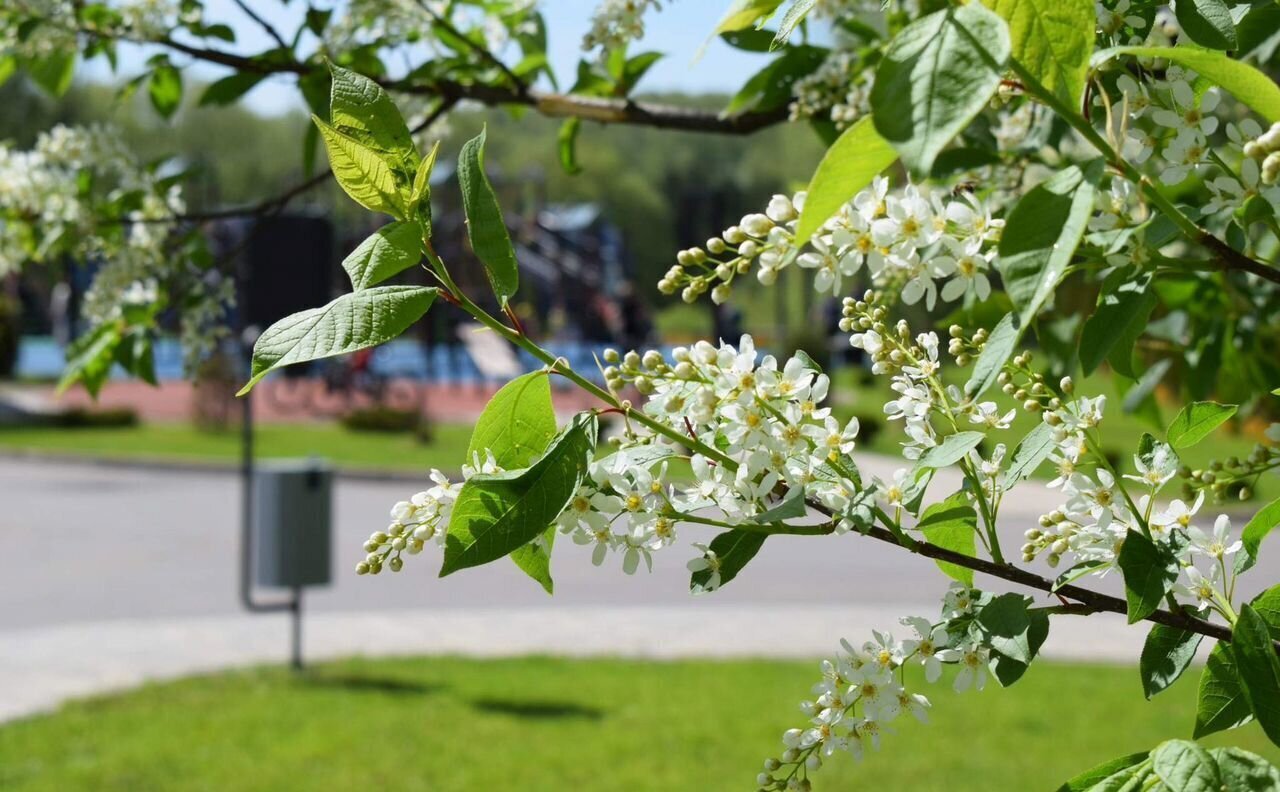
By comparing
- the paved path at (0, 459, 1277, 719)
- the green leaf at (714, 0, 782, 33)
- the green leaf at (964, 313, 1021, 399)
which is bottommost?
the paved path at (0, 459, 1277, 719)

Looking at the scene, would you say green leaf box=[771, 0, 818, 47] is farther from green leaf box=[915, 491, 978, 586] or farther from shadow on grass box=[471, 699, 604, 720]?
shadow on grass box=[471, 699, 604, 720]

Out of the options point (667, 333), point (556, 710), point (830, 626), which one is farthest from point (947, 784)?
point (667, 333)

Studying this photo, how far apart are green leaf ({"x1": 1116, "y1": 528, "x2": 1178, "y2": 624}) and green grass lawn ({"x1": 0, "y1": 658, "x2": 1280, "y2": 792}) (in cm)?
418

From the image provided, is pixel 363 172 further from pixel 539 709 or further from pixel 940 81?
pixel 539 709

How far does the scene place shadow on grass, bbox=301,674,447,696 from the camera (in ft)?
20.9

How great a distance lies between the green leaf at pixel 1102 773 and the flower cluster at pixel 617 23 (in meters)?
1.29

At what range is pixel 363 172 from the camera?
0.78 metres

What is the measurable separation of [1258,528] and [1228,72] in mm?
397

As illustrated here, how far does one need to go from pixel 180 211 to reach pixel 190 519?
1066cm

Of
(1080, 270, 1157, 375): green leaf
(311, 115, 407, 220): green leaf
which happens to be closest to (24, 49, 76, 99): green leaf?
(311, 115, 407, 220): green leaf

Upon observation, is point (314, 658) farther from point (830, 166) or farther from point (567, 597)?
point (830, 166)

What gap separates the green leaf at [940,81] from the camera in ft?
1.80

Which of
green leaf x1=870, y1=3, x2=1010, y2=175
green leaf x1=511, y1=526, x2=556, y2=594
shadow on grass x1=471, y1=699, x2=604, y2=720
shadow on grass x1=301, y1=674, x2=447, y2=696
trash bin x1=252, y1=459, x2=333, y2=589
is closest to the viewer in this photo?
green leaf x1=870, y1=3, x2=1010, y2=175

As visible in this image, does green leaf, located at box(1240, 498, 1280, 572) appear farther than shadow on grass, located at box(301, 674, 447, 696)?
No
